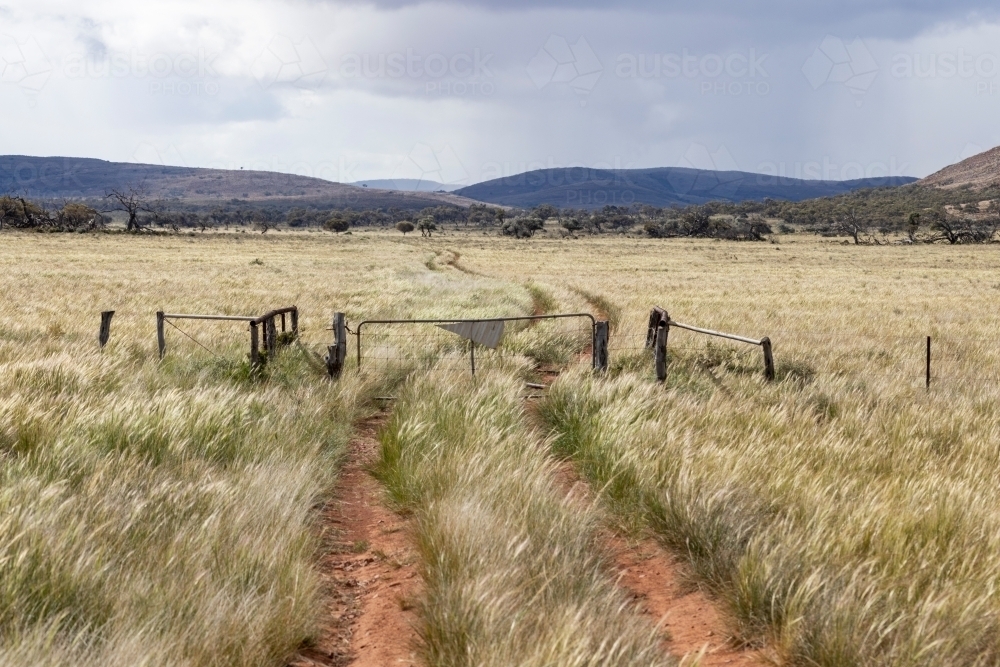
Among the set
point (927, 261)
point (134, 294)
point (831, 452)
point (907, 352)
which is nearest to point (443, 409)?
point (831, 452)

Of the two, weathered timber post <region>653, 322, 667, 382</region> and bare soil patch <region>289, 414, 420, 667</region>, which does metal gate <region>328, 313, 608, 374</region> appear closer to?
weathered timber post <region>653, 322, 667, 382</region>

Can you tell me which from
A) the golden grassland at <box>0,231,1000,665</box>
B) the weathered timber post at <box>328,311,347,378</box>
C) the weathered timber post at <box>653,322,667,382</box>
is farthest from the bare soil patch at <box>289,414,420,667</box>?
the weathered timber post at <box>653,322,667,382</box>

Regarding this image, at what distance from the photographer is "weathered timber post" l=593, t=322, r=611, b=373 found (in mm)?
9672

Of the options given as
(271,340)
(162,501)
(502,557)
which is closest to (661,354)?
(271,340)

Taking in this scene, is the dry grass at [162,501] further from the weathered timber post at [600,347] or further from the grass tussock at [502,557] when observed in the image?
the weathered timber post at [600,347]

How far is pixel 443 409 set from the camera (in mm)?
7422

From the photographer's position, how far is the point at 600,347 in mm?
9719

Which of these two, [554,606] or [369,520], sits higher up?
[554,606]

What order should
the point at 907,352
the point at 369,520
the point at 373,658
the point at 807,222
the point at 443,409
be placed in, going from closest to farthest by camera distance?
the point at 373,658
the point at 369,520
the point at 443,409
the point at 907,352
the point at 807,222

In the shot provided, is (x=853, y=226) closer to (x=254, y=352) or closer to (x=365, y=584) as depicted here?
(x=254, y=352)

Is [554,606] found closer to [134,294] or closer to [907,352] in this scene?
[907,352]

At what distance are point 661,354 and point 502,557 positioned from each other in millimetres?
5773

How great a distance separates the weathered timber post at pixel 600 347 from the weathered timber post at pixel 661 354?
0.68 meters

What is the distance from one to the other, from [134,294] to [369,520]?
74.8 ft
